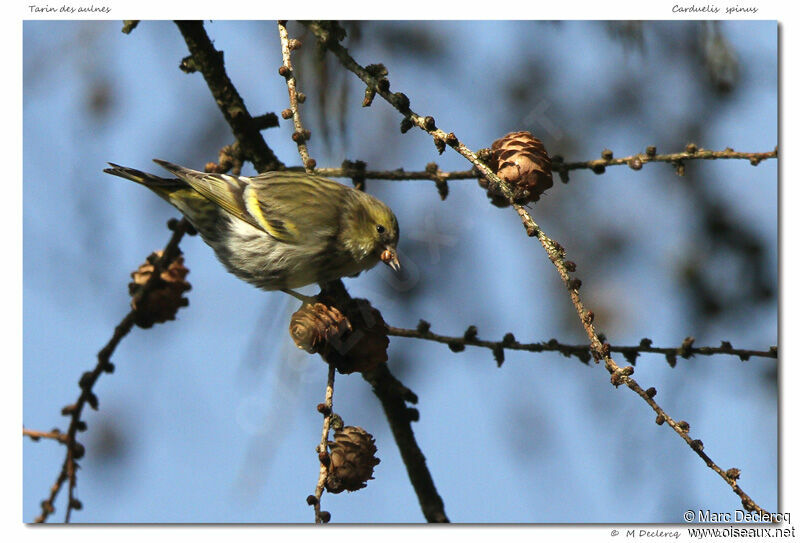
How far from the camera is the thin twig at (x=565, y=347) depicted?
52.8 inches

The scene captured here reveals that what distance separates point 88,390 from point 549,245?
1.05m

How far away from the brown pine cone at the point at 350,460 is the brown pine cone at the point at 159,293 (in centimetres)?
75

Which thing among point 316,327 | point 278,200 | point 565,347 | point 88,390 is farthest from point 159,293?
point 565,347

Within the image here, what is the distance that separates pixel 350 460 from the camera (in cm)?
120

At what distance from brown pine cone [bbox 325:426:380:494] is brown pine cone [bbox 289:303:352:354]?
179mm

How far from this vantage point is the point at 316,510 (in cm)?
107

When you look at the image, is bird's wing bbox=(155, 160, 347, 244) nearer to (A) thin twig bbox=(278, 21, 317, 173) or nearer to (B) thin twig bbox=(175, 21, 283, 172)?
(B) thin twig bbox=(175, 21, 283, 172)

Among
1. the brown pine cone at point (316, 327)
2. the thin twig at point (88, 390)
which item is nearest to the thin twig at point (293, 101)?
the brown pine cone at point (316, 327)

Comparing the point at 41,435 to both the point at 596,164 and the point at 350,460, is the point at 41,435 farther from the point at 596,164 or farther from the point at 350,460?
the point at 596,164

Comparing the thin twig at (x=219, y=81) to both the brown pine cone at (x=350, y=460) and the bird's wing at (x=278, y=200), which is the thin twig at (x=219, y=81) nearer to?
the bird's wing at (x=278, y=200)

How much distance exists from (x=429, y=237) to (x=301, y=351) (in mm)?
750

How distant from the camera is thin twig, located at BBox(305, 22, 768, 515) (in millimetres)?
1037

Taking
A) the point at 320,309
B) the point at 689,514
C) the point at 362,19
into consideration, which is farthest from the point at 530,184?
the point at 689,514
